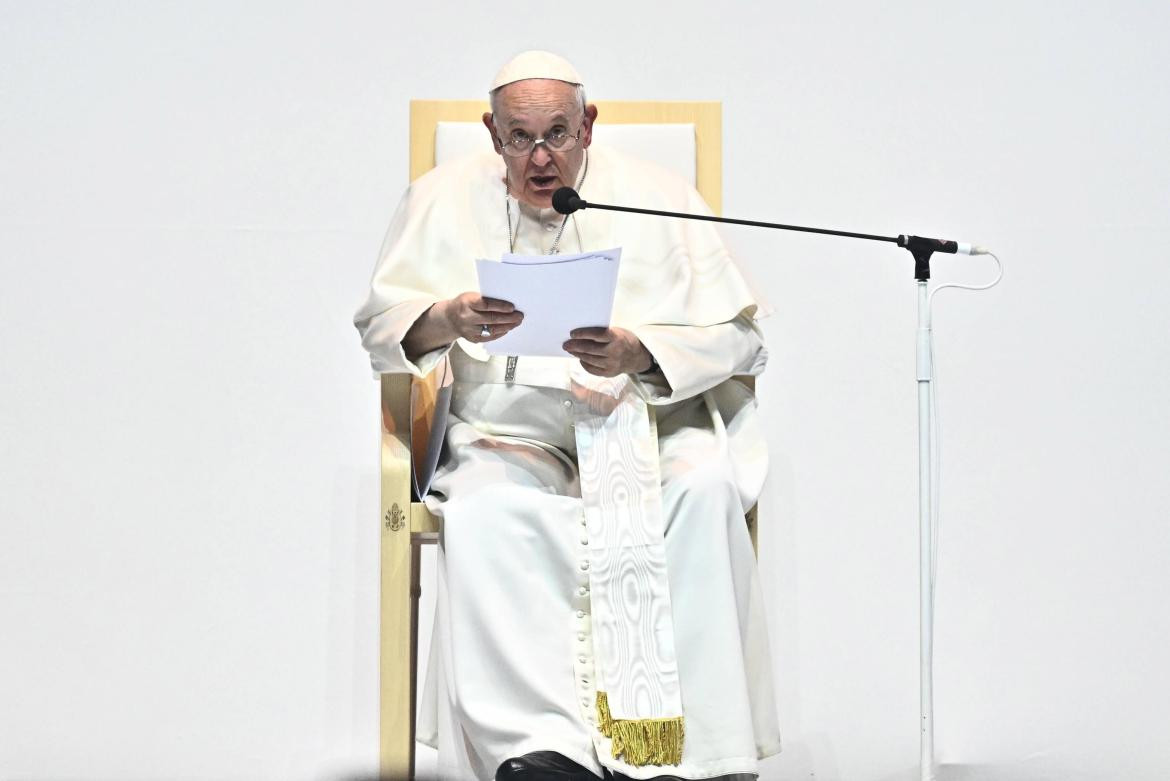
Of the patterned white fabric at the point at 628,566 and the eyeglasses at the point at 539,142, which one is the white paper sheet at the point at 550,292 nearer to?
the patterned white fabric at the point at 628,566

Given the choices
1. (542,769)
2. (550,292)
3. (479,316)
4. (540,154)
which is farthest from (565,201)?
(542,769)

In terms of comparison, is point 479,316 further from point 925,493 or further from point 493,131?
point 925,493

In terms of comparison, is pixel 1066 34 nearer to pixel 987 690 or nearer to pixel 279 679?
pixel 987 690

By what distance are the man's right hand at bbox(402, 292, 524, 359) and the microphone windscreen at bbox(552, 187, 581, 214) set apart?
0.67 feet

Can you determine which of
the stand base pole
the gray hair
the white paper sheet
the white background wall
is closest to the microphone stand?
the stand base pole

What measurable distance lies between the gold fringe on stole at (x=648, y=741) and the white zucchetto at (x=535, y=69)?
1.27 meters

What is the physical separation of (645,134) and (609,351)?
90 cm

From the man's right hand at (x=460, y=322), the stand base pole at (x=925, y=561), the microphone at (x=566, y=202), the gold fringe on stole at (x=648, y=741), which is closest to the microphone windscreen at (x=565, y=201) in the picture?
the microphone at (x=566, y=202)

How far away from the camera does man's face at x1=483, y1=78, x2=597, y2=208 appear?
11.2ft

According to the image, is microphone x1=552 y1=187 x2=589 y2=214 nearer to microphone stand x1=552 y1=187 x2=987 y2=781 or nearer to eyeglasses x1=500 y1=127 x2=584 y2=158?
microphone stand x1=552 y1=187 x2=987 y2=781

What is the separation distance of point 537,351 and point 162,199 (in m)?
1.59

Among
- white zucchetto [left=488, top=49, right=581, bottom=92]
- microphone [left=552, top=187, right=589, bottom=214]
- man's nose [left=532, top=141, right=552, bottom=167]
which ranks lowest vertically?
microphone [left=552, top=187, right=589, bottom=214]

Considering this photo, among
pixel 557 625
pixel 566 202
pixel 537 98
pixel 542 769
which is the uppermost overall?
pixel 537 98

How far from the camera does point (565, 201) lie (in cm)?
296
